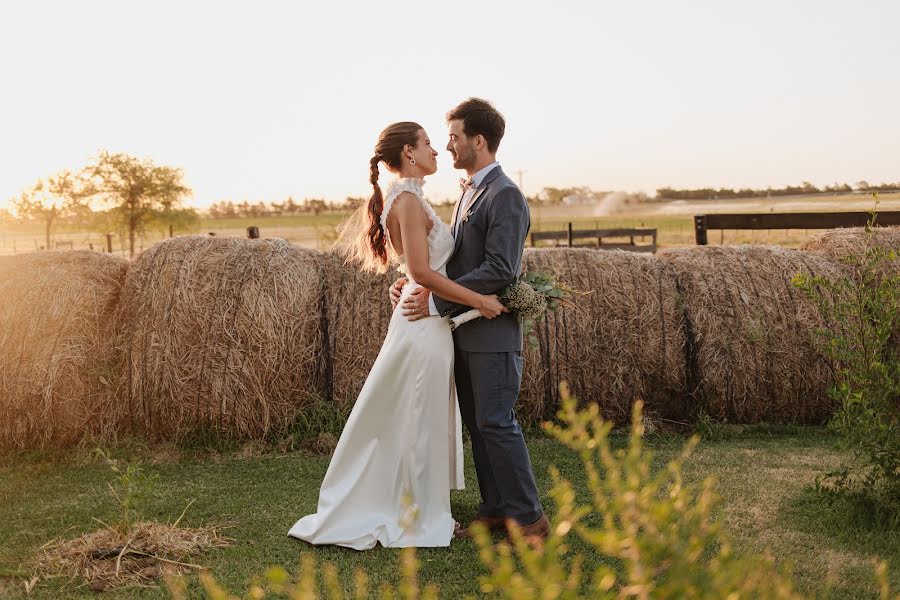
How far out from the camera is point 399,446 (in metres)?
4.70

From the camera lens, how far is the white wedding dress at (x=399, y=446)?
4.59 metres

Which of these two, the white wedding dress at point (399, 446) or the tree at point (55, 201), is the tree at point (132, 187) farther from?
the white wedding dress at point (399, 446)

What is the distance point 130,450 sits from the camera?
6.47 meters

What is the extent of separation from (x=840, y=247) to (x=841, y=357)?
3036 mm

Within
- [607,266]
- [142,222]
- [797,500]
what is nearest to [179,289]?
[607,266]

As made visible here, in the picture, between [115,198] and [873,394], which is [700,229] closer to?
[873,394]

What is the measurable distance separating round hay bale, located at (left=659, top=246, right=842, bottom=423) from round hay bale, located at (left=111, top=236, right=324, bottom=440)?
3123 mm

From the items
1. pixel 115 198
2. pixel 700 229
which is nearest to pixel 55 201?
pixel 115 198

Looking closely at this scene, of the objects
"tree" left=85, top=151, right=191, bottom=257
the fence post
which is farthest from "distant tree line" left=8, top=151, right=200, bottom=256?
the fence post

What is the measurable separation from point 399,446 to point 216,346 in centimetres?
242

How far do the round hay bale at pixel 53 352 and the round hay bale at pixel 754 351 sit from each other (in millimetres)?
4687

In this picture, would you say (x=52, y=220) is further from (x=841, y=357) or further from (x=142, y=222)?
(x=841, y=357)

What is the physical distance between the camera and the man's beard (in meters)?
4.47

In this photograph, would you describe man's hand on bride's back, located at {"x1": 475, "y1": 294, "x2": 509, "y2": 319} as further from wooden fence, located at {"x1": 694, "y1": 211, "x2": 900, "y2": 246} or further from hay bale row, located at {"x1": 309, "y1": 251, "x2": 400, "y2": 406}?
wooden fence, located at {"x1": 694, "y1": 211, "x2": 900, "y2": 246}
